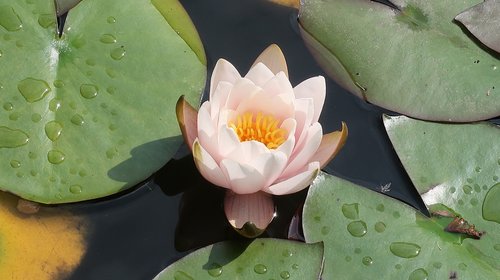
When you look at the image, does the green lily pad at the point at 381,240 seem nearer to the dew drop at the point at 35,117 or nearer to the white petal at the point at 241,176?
the white petal at the point at 241,176

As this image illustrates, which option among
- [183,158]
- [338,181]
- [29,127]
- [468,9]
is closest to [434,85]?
[468,9]

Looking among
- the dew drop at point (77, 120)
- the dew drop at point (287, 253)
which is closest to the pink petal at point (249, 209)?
the dew drop at point (287, 253)

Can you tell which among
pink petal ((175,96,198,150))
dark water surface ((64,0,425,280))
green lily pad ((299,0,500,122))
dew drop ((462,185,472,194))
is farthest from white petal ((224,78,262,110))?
dew drop ((462,185,472,194))

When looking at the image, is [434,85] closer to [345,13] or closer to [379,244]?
[345,13]

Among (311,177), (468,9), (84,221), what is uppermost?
(468,9)

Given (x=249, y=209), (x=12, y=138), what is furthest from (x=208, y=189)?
(x=12, y=138)
